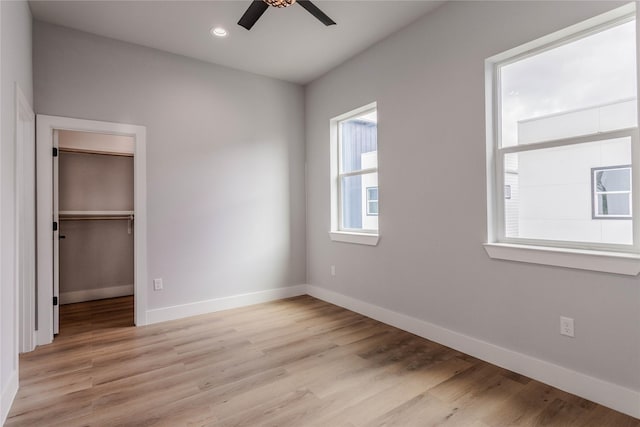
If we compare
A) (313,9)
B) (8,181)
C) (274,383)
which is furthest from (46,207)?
(313,9)

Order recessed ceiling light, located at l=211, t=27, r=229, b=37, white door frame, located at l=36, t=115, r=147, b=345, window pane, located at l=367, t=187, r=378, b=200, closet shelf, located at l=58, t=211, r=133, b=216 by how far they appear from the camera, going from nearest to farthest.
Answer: white door frame, located at l=36, t=115, r=147, b=345, recessed ceiling light, located at l=211, t=27, r=229, b=37, window pane, located at l=367, t=187, r=378, b=200, closet shelf, located at l=58, t=211, r=133, b=216

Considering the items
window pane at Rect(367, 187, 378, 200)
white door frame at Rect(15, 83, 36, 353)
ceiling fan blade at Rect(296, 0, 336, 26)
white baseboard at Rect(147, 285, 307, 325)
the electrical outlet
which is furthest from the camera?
window pane at Rect(367, 187, 378, 200)

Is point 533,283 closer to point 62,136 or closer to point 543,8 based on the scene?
point 543,8

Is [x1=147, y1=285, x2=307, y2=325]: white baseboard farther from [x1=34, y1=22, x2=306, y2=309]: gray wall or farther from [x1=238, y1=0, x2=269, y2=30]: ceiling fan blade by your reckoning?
[x1=238, y1=0, x2=269, y2=30]: ceiling fan blade

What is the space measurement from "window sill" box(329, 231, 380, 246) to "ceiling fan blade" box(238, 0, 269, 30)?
228 cm

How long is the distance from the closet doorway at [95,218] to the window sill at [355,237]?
272cm

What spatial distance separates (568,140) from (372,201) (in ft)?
6.44

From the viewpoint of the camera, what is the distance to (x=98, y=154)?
455cm

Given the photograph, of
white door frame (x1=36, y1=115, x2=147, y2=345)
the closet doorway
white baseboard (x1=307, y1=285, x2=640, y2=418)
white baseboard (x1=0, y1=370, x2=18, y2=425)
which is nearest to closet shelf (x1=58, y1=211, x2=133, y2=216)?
the closet doorway

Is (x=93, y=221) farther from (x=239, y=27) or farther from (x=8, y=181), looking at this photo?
(x=239, y=27)

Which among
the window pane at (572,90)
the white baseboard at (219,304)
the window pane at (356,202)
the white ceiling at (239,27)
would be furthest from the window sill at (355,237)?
the white ceiling at (239,27)

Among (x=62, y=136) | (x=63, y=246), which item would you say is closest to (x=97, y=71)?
(x=62, y=136)

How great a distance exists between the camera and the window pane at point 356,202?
3.85 metres

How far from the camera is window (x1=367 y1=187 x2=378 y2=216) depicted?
3.77 meters
